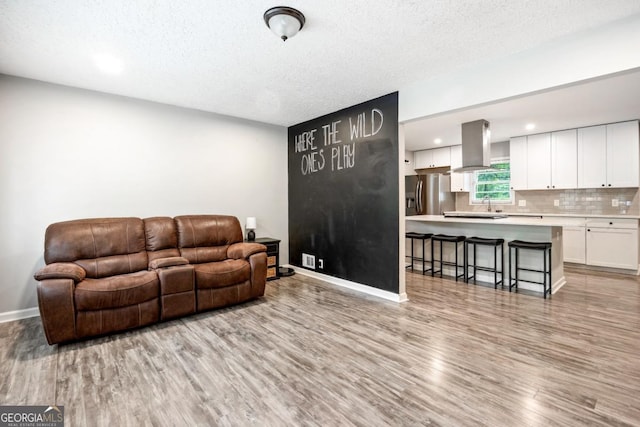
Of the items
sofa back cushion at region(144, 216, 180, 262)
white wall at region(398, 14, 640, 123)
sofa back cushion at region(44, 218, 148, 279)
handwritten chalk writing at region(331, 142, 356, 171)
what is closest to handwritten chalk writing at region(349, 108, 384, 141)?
handwritten chalk writing at region(331, 142, 356, 171)

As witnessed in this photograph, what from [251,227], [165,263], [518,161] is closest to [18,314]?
[165,263]

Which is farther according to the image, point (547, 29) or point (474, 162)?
point (474, 162)

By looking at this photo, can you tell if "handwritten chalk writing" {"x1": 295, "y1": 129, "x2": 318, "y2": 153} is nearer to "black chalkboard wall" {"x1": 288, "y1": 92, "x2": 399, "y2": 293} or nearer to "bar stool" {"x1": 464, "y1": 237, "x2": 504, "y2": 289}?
"black chalkboard wall" {"x1": 288, "y1": 92, "x2": 399, "y2": 293}

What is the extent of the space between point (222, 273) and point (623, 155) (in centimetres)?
679

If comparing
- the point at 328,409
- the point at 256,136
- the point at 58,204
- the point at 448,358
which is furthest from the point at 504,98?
the point at 58,204

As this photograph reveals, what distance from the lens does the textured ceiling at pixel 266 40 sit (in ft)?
7.16

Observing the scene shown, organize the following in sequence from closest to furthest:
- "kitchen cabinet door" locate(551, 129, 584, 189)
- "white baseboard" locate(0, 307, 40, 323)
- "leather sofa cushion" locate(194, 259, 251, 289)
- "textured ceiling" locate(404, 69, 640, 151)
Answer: "white baseboard" locate(0, 307, 40, 323) < "leather sofa cushion" locate(194, 259, 251, 289) < "textured ceiling" locate(404, 69, 640, 151) < "kitchen cabinet door" locate(551, 129, 584, 189)

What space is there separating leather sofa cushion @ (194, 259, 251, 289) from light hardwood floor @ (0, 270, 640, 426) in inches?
14.0

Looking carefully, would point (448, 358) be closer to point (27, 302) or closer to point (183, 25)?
point (183, 25)

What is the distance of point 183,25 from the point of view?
2.38 meters

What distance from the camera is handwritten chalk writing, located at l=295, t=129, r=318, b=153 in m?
5.10

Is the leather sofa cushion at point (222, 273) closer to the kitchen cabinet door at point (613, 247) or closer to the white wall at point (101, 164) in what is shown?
the white wall at point (101, 164)

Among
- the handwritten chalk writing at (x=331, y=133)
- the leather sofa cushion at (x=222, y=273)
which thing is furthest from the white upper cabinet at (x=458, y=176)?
the leather sofa cushion at (x=222, y=273)

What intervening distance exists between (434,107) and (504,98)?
715 mm
